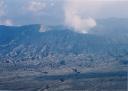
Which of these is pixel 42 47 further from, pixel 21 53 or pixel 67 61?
pixel 67 61

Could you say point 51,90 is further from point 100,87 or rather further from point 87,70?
point 87,70

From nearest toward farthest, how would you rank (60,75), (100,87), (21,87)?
(100,87)
(21,87)
(60,75)

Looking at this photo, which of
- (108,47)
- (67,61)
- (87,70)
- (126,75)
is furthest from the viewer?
(108,47)

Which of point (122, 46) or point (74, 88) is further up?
point (122, 46)

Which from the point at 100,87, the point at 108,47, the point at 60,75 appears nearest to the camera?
the point at 100,87

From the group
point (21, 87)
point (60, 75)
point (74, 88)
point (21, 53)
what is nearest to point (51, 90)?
point (74, 88)

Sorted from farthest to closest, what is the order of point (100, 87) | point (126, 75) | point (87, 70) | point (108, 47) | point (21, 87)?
point (108, 47), point (87, 70), point (126, 75), point (21, 87), point (100, 87)

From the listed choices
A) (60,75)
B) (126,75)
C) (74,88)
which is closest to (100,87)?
(74,88)

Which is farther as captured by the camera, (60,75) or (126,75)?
(60,75)

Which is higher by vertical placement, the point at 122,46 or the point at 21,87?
the point at 122,46
